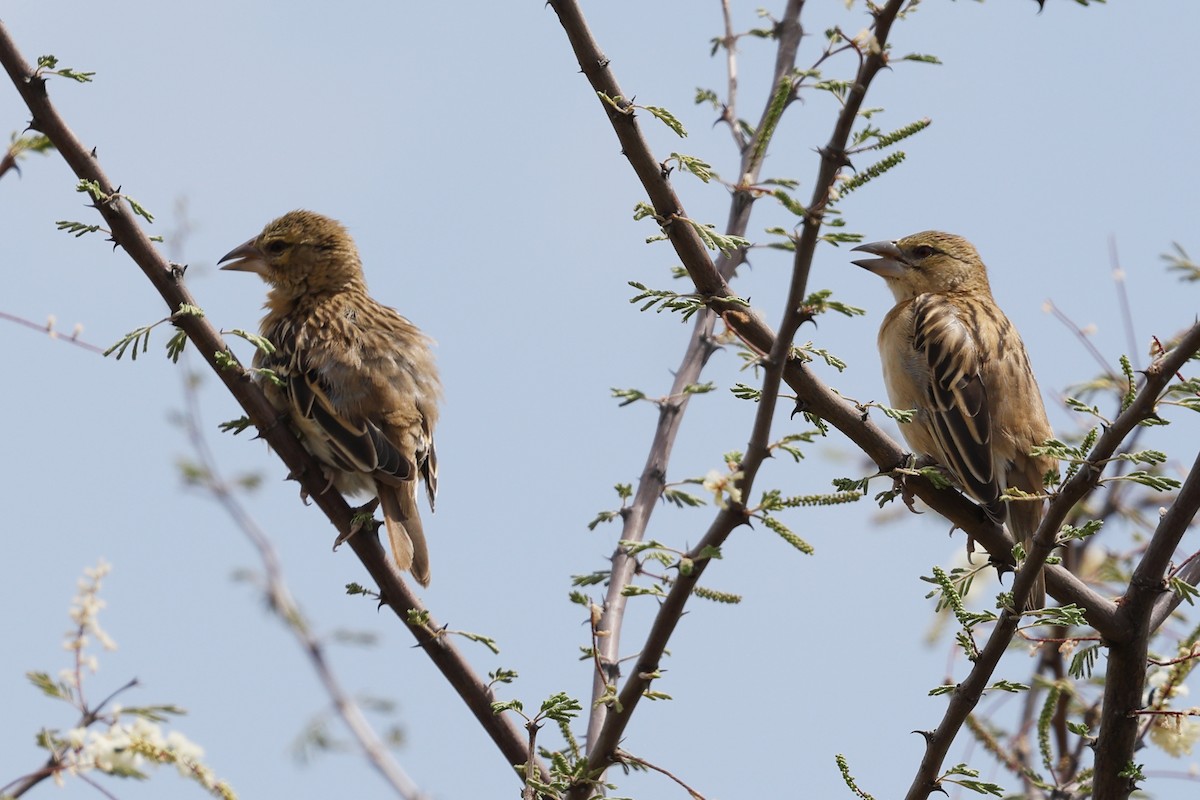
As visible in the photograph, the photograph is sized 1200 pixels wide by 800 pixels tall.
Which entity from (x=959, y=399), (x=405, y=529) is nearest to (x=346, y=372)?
(x=405, y=529)

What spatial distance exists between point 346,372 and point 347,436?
422mm

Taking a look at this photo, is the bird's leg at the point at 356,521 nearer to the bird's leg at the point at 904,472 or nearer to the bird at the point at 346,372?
the bird at the point at 346,372

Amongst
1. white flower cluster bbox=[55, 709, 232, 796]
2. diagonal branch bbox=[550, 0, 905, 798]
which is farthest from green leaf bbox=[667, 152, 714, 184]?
white flower cluster bbox=[55, 709, 232, 796]

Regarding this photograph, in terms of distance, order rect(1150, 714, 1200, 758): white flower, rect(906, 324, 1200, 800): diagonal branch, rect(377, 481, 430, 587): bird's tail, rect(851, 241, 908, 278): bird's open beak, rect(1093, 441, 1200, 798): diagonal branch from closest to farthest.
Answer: rect(906, 324, 1200, 800): diagonal branch, rect(1093, 441, 1200, 798): diagonal branch, rect(1150, 714, 1200, 758): white flower, rect(377, 481, 430, 587): bird's tail, rect(851, 241, 908, 278): bird's open beak

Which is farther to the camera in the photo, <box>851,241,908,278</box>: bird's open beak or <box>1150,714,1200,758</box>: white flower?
<box>851,241,908,278</box>: bird's open beak

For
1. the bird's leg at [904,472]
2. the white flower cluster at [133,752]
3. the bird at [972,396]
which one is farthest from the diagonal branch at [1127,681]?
the white flower cluster at [133,752]

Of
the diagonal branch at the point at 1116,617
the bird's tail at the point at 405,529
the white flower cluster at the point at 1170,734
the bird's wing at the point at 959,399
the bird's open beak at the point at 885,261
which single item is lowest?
the diagonal branch at the point at 1116,617

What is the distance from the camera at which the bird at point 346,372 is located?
17.9 ft

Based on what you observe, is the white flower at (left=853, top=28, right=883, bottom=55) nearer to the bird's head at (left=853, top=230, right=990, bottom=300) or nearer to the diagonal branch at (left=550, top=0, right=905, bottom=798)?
the diagonal branch at (left=550, top=0, right=905, bottom=798)

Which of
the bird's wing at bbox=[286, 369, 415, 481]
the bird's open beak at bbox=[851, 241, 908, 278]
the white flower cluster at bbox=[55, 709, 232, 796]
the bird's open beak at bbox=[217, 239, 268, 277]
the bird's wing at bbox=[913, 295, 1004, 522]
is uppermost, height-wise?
the bird's open beak at bbox=[851, 241, 908, 278]

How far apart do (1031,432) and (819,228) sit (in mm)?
3661

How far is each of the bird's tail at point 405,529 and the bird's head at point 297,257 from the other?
62.2 inches

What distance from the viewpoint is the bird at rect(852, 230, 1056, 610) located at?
5391 mm

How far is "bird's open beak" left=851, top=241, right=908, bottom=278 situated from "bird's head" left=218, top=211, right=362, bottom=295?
2.70m
